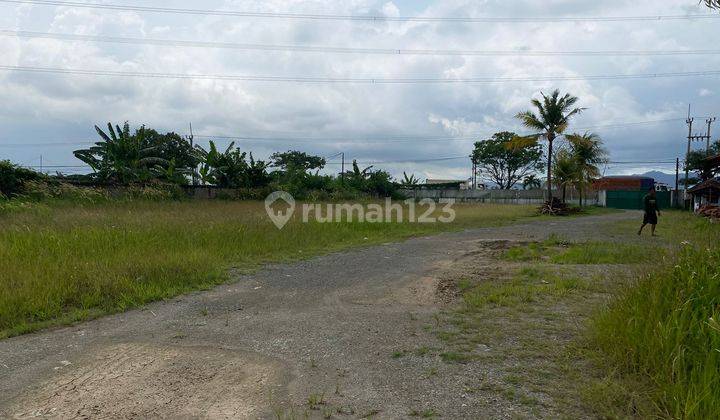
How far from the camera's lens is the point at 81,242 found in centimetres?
823

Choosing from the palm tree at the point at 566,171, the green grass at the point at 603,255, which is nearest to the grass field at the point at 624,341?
the green grass at the point at 603,255

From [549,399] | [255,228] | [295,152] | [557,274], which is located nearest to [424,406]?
[549,399]

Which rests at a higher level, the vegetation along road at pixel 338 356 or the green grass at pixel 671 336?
the green grass at pixel 671 336

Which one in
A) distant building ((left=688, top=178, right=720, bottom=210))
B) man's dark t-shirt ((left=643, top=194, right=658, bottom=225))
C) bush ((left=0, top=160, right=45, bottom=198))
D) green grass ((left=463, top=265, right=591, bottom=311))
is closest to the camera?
green grass ((left=463, top=265, right=591, bottom=311))

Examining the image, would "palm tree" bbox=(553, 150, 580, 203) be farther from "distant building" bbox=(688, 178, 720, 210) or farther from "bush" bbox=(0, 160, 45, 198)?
"bush" bbox=(0, 160, 45, 198)

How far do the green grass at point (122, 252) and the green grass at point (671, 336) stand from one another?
17.0 feet

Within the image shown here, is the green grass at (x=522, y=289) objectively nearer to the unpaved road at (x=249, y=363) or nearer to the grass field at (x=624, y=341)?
the grass field at (x=624, y=341)

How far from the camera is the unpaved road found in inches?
124

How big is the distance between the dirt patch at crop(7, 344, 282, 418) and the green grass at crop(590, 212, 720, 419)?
8.14 feet

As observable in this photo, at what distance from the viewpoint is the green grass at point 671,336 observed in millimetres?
2854

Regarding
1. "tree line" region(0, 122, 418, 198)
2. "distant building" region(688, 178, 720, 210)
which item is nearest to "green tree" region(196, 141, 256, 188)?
"tree line" region(0, 122, 418, 198)

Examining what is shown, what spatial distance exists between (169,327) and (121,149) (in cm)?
1726

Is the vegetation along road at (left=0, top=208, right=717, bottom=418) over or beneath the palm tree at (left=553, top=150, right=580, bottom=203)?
beneath

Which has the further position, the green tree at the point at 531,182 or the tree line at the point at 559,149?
the green tree at the point at 531,182
